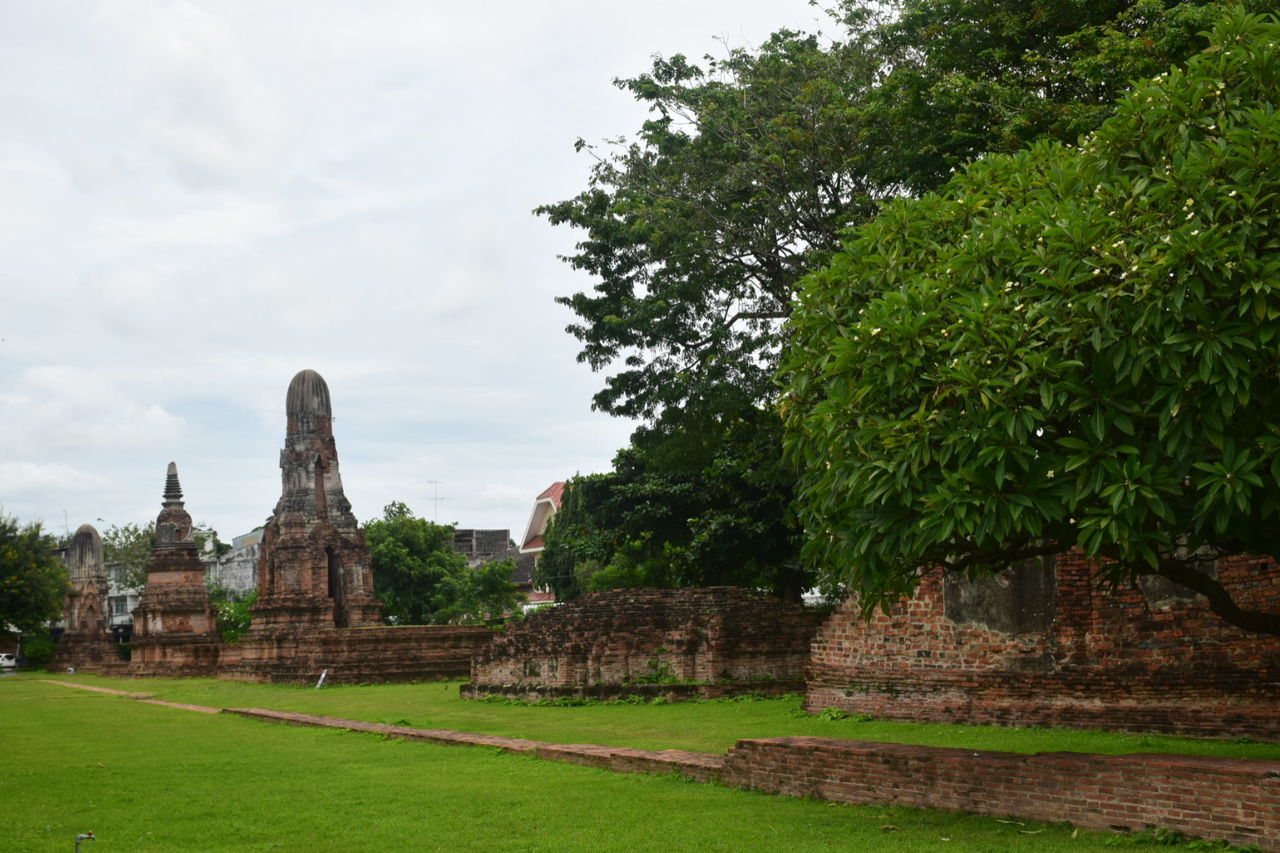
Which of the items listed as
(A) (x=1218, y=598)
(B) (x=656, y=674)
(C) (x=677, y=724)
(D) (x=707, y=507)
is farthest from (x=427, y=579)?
(A) (x=1218, y=598)

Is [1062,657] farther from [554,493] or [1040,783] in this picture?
[554,493]

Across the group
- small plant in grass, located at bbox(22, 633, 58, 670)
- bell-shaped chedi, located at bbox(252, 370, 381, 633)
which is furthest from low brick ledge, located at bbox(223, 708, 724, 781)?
small plant in grass, located at bbox(22, 633, 58, 670)

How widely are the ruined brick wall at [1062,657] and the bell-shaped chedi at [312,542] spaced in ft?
70.0

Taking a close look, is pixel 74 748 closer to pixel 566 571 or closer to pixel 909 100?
pixel 909 100

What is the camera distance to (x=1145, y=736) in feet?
35.6

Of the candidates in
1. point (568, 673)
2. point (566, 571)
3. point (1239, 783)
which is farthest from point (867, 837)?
point (566, 571)

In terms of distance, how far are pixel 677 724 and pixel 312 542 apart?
21.0 m

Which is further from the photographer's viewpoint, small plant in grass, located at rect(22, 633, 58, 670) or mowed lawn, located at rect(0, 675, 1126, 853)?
small plant in grass, located at rect(22, 633, 58, 670)

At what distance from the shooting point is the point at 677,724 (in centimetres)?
1455

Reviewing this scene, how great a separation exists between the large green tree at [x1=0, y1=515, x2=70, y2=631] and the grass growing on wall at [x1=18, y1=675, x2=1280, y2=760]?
1652 centimetres

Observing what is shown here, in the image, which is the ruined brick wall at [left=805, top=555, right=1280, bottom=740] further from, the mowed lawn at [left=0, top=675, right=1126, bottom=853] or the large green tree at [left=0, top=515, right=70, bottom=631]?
the large green tree at [left=0, top=515, right=70, bottom=631]

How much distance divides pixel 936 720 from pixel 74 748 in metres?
9.26

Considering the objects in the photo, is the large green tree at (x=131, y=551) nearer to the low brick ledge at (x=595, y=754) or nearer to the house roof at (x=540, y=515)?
the house roof at (x=540, y=515)

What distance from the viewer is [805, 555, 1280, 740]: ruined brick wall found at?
1060cm
